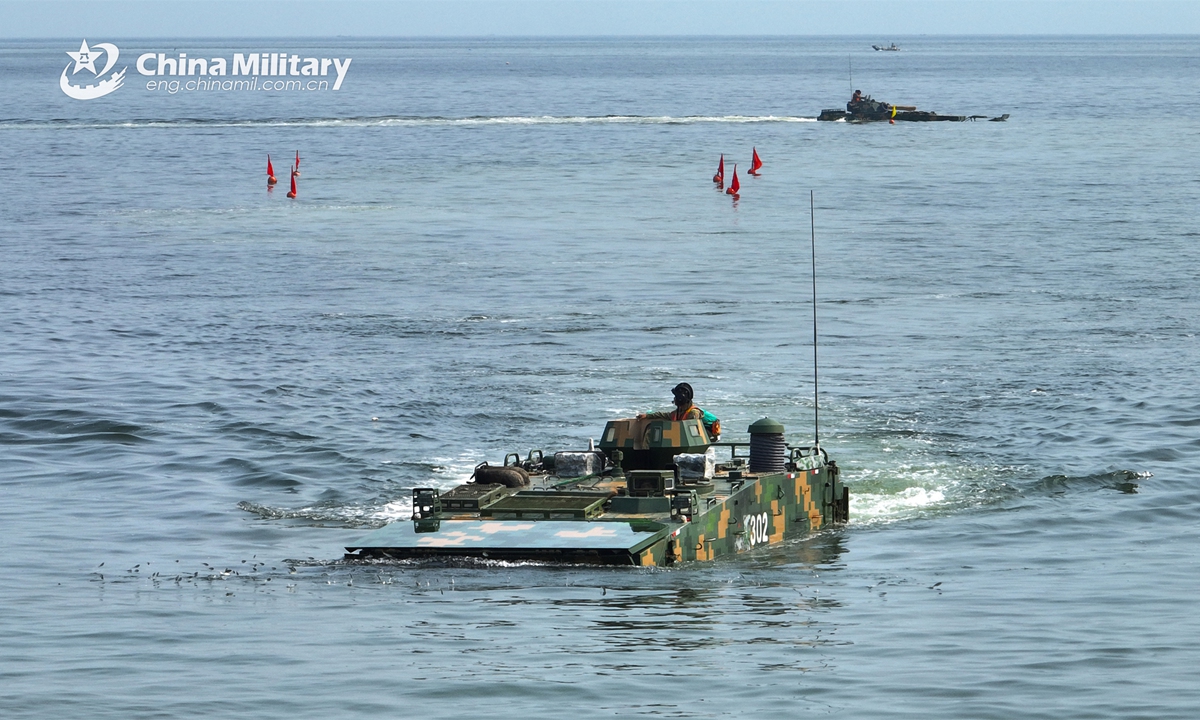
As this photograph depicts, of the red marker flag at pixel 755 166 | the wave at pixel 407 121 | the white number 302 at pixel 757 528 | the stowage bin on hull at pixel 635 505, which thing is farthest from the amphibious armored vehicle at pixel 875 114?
the white number 302 at pixel 757 528

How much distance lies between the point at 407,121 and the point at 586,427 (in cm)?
9927

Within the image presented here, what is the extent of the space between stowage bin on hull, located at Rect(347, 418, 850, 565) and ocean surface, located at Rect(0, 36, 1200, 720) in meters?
0.37

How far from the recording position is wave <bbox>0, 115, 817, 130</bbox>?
130125mm

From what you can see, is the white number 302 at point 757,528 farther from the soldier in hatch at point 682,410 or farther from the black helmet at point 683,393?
the black helmet at point 683,393

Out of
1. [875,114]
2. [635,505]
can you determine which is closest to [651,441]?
[635,505]

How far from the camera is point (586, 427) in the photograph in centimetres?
3394

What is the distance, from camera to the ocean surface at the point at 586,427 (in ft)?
63.3

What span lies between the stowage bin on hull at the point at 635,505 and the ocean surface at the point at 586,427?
37 centimetres

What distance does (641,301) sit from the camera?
49.8m

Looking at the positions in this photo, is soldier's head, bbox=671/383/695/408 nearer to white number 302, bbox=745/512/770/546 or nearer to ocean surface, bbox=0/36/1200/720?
white number 302, bbox=745/512/770/546

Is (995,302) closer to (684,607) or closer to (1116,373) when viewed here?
(1116,373)

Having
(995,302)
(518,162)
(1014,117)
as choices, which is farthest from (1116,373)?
(1014,117)

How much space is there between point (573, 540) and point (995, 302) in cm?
2894

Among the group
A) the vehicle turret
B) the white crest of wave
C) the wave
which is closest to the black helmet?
the vehicle turret
